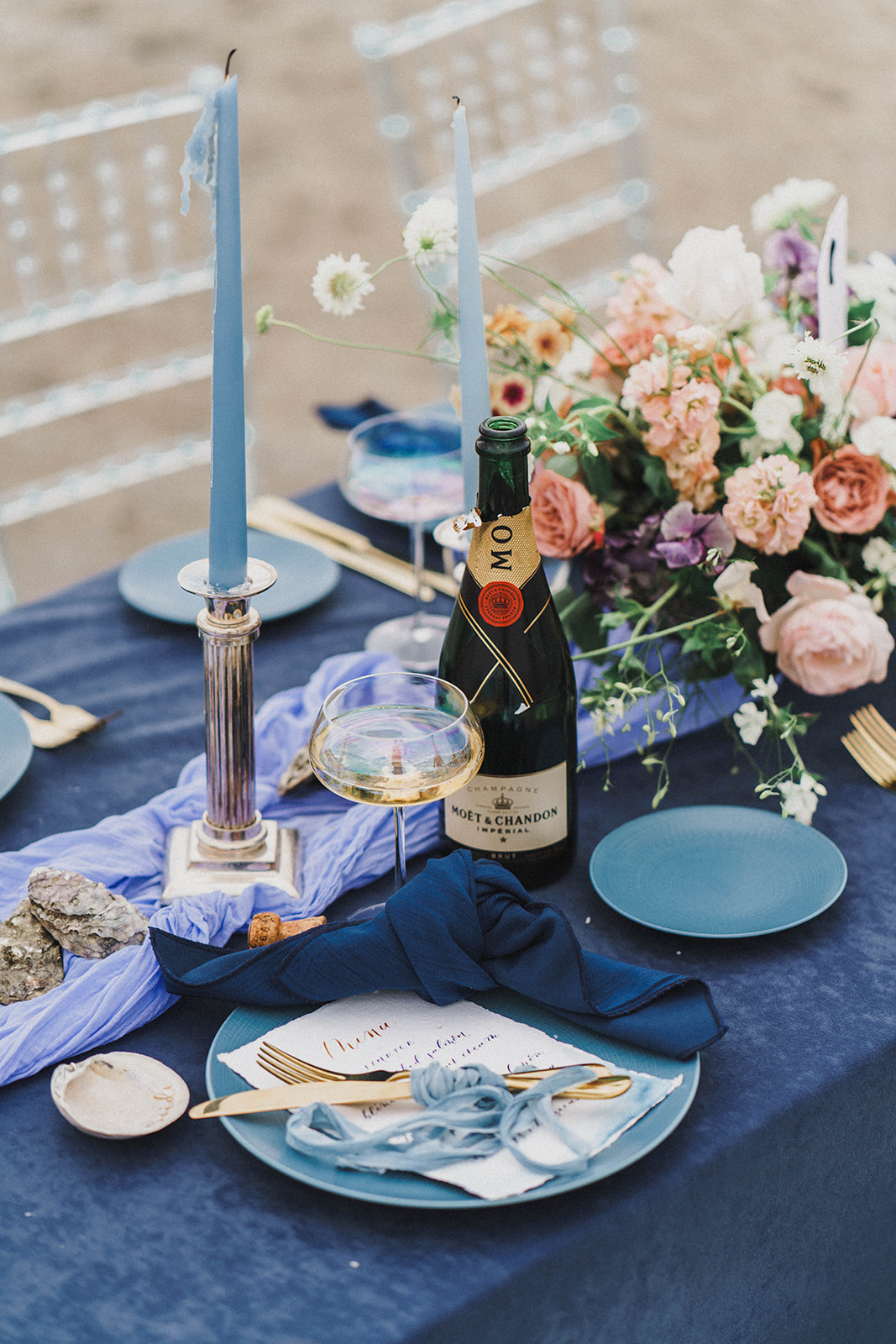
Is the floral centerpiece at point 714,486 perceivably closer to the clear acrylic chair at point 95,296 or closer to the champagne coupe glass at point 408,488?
the champagne coupe glass at point 408,488

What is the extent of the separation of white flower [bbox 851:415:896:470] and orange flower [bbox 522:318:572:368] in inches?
10.3

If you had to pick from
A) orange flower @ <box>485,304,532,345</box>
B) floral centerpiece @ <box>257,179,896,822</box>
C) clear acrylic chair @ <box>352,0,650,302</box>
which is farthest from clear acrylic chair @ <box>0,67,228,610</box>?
floral centerpiece @ <box>257,179,896,822</box>

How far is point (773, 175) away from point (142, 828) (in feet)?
13.6

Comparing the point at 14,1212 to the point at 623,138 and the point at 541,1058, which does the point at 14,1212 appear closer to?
the point at 541,1058

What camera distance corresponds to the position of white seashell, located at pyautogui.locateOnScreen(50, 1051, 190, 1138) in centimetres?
75

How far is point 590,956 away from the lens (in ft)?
2.68

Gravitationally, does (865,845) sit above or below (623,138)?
below

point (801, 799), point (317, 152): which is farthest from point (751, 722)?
point (317, 152)

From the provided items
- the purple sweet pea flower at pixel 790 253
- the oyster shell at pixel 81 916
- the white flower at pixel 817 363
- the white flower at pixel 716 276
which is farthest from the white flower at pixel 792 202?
the oyster shell at pixel 81 916

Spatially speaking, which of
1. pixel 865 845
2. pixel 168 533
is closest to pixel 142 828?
pixel 865 845

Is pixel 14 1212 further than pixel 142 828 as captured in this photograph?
No

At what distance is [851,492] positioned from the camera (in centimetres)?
103

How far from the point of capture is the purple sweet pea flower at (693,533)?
1.01 m

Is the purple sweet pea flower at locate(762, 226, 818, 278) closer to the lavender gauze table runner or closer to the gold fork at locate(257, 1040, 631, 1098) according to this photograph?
the lavender gauze table runner
